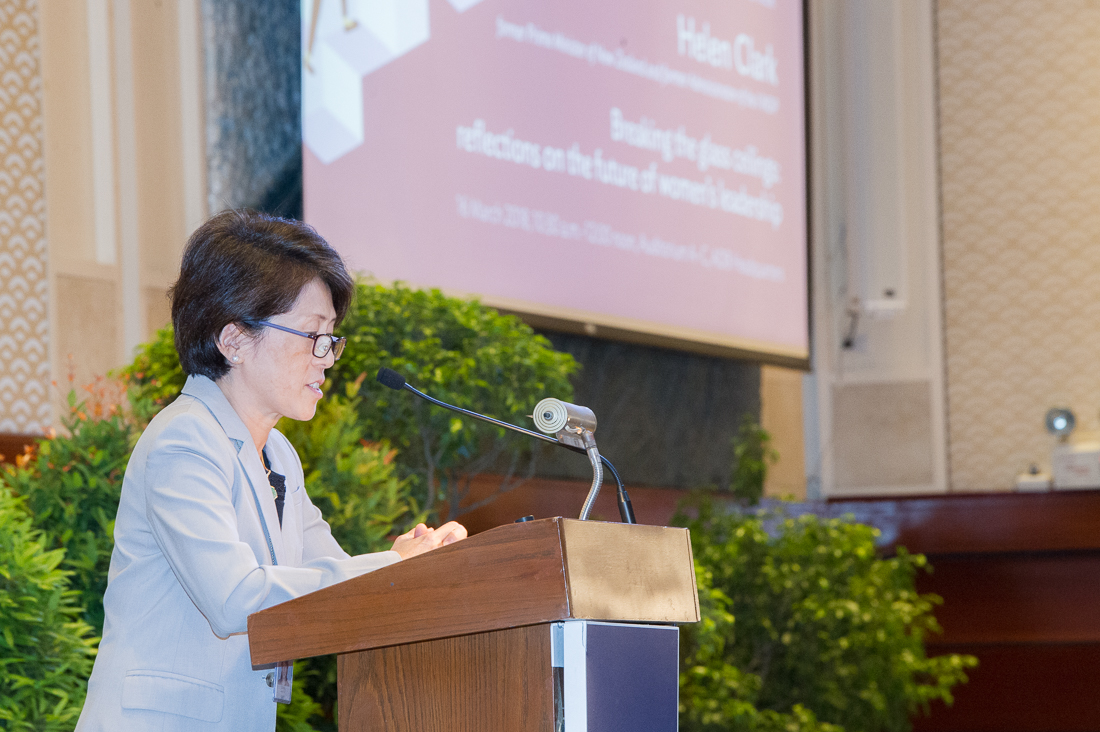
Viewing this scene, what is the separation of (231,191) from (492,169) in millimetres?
957

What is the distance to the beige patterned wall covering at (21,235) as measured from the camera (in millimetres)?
3445

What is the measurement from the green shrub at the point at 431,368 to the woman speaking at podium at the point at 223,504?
1.53 metres

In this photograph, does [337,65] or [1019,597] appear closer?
[337,65]

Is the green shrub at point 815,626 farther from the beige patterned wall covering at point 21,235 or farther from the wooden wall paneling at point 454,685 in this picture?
the wooden wall paneling at point 454,685

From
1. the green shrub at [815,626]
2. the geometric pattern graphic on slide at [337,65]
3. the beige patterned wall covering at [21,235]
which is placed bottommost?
the green shrub at [815,626]

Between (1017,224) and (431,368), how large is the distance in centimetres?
415

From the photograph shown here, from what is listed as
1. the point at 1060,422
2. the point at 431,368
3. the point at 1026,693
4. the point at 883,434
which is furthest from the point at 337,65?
the point at 1026,693

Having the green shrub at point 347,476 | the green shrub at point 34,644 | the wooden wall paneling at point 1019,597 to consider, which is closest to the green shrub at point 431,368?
the green shrub at point 347,476

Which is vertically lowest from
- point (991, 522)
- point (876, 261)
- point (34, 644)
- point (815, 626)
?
point (815, 626)

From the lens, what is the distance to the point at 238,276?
1.52 metres

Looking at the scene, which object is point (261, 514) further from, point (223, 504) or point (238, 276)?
point (238, 276)

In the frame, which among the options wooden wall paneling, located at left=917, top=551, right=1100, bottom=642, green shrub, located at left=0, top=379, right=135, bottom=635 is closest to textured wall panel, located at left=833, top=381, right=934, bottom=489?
wooden wall paneling, located at left=917, top=551, right=1100, bottom=642

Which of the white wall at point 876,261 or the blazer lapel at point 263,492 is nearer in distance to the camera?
the blazer lapel at point 263,492

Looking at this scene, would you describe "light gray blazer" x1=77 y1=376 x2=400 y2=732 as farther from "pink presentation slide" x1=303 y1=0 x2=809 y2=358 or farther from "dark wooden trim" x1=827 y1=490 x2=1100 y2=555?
"dark wooden trim" x1=827 y1=490 x2=1100 y2=555
